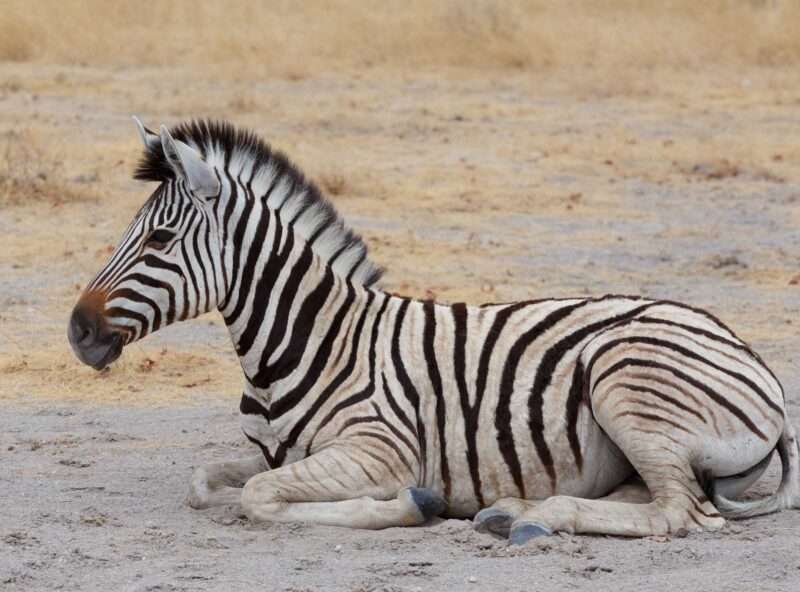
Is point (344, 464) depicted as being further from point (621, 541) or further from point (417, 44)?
point (417, 44)

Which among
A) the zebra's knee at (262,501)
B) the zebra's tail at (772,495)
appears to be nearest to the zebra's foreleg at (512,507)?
the zebra's tail at (772,495)

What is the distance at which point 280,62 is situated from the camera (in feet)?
68.4

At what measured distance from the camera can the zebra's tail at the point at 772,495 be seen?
5.61m

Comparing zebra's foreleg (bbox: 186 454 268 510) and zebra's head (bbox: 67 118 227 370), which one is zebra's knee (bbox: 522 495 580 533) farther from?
zebra's head (bbox: 67 118 227 370)

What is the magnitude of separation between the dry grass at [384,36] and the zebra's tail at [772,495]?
588 inches

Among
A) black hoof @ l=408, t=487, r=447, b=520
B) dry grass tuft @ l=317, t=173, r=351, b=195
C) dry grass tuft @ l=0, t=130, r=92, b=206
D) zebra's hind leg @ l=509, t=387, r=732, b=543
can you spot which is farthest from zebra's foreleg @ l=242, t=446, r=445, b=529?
dry grass tuft @ l=317, t=173, r=351, b=195

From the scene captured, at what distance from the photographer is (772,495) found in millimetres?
5777

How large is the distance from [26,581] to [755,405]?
8.33 feet

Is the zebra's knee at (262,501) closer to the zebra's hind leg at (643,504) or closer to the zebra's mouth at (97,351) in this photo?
the zebra's mouth at (97,351)

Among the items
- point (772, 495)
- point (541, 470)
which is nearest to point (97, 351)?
point (541, 470)

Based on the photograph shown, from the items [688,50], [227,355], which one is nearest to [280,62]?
[688,50]

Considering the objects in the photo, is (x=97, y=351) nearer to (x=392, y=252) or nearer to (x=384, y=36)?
(x=392, y=252)

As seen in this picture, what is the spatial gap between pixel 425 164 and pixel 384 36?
7.55 meters

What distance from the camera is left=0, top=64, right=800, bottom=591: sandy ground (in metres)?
5.12
